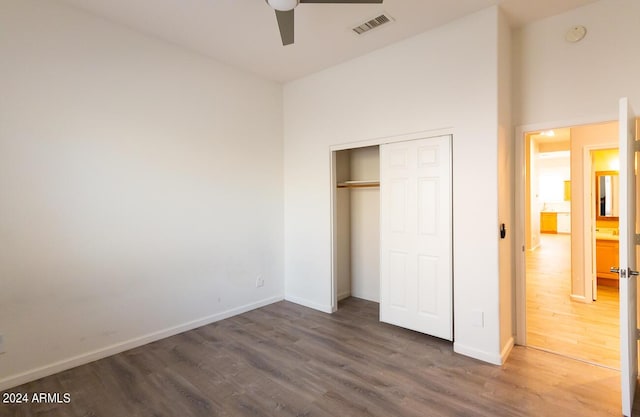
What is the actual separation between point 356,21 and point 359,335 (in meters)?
3.19

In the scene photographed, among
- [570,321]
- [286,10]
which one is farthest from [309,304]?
[286,10]

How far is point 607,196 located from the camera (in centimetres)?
570

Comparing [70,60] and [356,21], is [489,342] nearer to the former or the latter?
[356,21]

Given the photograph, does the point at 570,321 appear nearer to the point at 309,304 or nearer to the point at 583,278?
the point at 583,278

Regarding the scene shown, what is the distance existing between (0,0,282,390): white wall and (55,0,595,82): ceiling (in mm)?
280

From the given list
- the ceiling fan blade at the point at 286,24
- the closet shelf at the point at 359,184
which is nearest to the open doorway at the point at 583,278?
the closet shelf at the point at 359,184

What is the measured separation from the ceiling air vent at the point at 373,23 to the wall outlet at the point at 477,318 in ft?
9.39

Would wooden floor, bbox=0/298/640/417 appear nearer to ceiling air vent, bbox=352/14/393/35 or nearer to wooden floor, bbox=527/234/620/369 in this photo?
wooden floor, bbox=527/234/620/369

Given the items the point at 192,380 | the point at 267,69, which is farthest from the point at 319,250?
the point at 267,69

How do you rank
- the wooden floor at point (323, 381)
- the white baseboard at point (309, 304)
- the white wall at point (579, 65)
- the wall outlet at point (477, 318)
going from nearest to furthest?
the wooden floor at point (323, 381), the white wall at point (579, 65), the wall outlet at point (477, 318), the white baseboard at point (309, 304)

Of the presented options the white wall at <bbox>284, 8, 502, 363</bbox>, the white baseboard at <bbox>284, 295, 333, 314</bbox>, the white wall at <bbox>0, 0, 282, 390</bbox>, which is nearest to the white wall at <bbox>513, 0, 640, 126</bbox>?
the white wall at <bbox>284, 8, 502, 363</bbox>

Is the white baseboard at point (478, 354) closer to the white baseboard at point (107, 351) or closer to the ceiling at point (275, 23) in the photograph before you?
the white baseboard at point (107, 351)

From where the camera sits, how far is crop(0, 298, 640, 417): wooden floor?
2211 mm

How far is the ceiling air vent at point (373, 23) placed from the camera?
2.96 m
